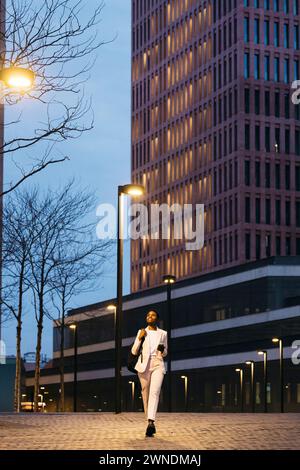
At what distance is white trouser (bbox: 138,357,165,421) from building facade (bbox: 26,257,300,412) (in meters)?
68.4

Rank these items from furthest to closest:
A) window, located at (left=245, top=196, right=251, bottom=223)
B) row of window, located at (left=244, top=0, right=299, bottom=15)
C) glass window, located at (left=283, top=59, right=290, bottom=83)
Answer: glass window, located at (left=283, top=59, right=290, bottom=83)
row of window, located at (left=244, top=0, right=299, bottom=15)
window, located at (left=245, top=196, right=251, bottom=223)

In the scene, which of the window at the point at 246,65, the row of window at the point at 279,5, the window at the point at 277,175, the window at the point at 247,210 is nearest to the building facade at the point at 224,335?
the window at the point at 247,210

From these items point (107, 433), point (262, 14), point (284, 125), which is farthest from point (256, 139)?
point (107, 433)

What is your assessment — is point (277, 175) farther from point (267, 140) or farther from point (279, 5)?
point (279, 5)

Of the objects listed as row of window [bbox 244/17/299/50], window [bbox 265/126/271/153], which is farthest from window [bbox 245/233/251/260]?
row of window [bbox 244/17/299/50]

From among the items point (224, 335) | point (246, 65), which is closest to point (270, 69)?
point (246, 65)

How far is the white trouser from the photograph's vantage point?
16031 millimetres

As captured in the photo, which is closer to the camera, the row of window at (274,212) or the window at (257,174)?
the row of window at (274,212)

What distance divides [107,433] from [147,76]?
13133 cm

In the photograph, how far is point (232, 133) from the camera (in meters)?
120

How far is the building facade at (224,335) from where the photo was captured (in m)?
91.0

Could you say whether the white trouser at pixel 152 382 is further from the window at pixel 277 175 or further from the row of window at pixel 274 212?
the window at pixel 277 175

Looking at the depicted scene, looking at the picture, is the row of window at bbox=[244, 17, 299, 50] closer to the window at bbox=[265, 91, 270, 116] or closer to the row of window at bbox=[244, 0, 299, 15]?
the row of window at bbox=[244, 0, 299, 15]

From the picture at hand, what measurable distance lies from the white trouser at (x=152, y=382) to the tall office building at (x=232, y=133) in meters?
99.3
